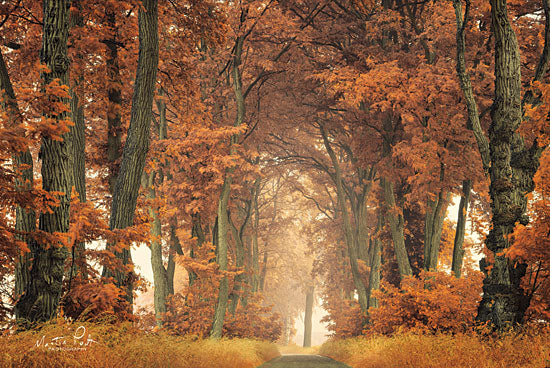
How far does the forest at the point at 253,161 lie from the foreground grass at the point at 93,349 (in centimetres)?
3

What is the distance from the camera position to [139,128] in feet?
30.3

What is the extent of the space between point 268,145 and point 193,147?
27.9 ft

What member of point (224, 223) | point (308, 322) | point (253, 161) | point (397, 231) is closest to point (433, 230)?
point (397, 231)

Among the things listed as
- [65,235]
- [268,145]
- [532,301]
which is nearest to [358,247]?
[268,145]

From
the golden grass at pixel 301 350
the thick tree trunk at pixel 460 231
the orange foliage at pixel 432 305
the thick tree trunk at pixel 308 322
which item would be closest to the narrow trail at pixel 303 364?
the orange foliage at pixel 432 305

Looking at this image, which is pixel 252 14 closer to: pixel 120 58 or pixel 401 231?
pixel 120 58

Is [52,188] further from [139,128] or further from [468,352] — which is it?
[468,352]

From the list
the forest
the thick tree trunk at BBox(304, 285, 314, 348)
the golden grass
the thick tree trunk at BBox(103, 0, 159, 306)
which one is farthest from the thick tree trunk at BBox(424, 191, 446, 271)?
the thick tree trunk at BBox(304, 285, 314, 348)

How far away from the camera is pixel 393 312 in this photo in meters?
13.2

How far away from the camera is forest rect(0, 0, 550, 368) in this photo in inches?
264

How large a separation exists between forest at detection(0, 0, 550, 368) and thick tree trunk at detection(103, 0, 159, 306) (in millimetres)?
29

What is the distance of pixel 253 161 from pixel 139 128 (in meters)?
15.2

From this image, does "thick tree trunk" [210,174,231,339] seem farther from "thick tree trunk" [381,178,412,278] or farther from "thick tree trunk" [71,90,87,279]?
"thick tree trunk" [71,90,87,279]

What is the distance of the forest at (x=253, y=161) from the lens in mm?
6707
